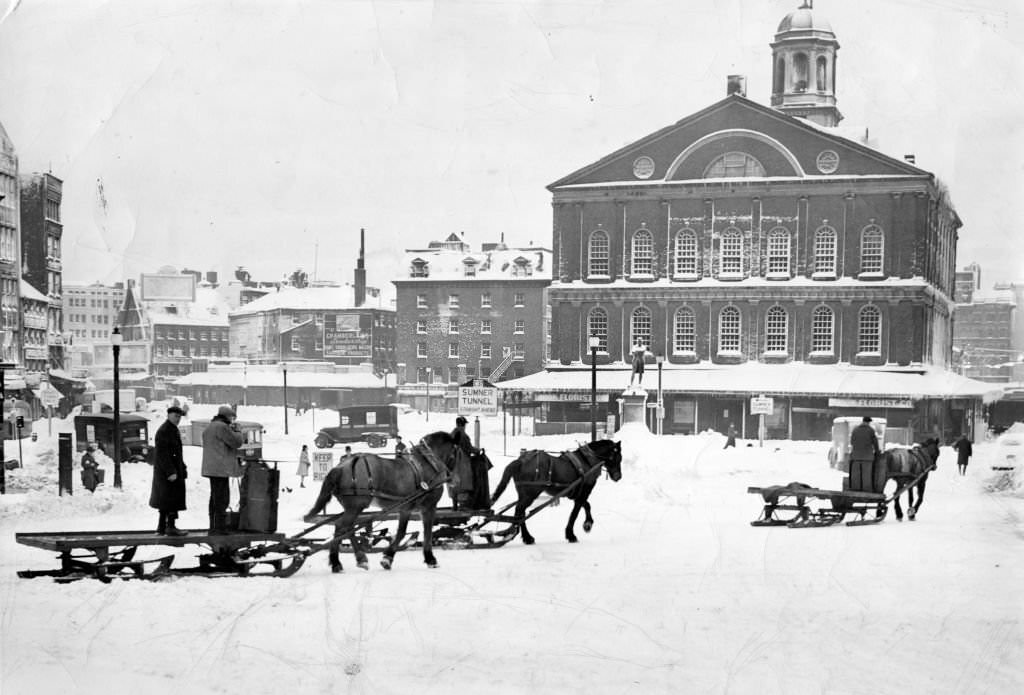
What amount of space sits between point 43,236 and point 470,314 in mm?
23057

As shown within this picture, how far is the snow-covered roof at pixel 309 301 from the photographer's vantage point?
1066 inches

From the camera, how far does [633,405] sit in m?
31.4

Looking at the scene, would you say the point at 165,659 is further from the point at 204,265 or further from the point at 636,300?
the point at 636,300

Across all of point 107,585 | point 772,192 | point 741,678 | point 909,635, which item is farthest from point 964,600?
point 772,192

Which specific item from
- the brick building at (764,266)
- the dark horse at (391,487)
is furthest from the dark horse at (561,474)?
the brick building at (764,266)

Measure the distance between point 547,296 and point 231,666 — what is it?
3119 cm

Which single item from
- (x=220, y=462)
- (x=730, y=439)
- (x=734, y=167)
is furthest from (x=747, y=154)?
(x=220, y=462)

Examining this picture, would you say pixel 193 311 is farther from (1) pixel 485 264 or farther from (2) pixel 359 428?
(1) pixel 485 264

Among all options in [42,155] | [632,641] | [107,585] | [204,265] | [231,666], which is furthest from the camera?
[204,265]

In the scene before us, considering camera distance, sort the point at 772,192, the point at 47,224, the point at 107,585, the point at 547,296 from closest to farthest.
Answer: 1. the point at 107,585
2. the point at 47,224
3. the point at 772,192
4. the point at 547,296

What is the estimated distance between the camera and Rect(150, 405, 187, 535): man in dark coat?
1153 cm

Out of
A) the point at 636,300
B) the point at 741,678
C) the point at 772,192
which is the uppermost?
the point at 772,192

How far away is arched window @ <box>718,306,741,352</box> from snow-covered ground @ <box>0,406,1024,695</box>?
69.0 ft

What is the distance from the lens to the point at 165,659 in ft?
30.0
